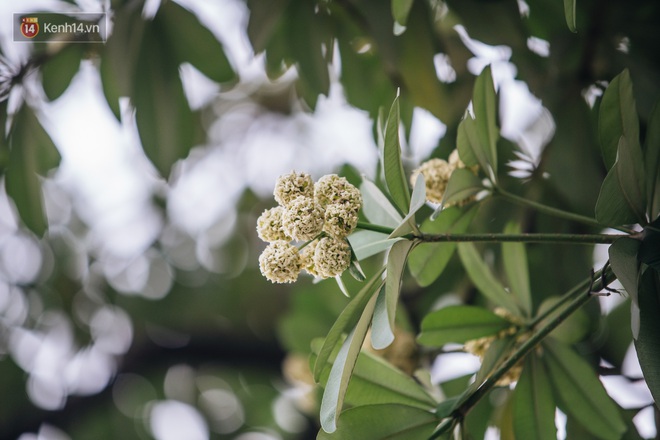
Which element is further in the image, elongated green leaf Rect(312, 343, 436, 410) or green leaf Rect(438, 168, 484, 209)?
elongated green leaf Rect(312, 343, 436, 410)

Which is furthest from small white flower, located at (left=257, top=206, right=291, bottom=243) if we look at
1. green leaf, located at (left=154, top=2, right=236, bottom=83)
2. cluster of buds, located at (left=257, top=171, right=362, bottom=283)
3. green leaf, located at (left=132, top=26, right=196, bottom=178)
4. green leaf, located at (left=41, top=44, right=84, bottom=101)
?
green leaf, located at (left=41, top=44, right=84, bottom=101)

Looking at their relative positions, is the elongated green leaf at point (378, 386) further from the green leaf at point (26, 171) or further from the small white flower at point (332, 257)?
the green leaf at point (26, 171)

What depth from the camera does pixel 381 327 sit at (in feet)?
1.94

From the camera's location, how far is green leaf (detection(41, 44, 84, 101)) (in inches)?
49.3

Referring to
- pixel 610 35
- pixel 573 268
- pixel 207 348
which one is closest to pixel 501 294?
pixel 573 268

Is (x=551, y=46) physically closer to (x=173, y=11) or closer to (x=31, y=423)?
(x=173, y=11)

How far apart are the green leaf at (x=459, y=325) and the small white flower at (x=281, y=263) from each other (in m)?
0.31

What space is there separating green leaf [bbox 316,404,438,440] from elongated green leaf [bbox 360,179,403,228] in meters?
0.20

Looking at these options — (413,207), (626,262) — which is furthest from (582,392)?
(413,207)

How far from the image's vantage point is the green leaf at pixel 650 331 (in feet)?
2.02

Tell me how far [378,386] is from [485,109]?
36 cm

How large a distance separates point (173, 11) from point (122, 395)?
136 centimetres

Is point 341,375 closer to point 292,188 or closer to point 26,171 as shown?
point 292,188

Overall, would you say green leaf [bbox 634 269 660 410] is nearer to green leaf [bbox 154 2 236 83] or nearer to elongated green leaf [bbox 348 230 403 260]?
elongated green leaf [bbox 348 230 403 260]
